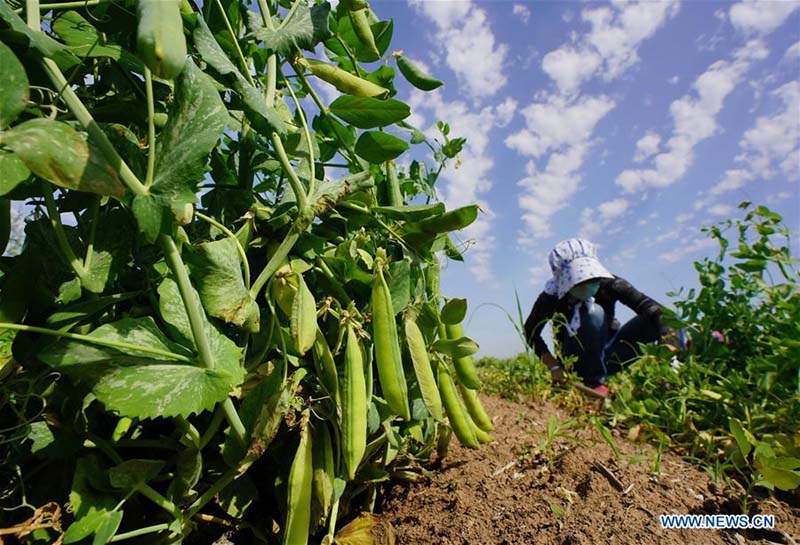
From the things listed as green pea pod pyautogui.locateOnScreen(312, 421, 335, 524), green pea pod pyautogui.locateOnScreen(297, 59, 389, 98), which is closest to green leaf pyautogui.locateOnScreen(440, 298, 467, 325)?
green pea pod pyautogui.locateOnScreen(312, 421, 335, 524)

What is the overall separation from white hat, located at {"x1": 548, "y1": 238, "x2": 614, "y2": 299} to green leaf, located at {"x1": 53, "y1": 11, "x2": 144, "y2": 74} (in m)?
4.51

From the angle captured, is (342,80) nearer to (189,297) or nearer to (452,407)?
(189,297)

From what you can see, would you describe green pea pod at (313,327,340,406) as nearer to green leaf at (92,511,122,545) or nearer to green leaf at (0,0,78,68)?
green leaf at (92,511,122,545)

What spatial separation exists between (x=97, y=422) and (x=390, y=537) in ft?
2.09

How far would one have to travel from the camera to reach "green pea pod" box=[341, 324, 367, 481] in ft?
2.54

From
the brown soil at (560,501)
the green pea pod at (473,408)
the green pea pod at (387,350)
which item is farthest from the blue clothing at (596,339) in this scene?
the green pea pod at (387,350)

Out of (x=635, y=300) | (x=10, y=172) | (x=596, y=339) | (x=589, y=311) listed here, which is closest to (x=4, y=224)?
(x=10, y=172)

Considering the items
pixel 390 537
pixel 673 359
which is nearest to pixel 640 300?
pixel 673 359

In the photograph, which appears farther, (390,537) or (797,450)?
(797,450)

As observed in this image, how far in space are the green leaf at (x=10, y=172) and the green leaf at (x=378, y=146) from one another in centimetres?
54

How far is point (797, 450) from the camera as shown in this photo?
4.73 feet

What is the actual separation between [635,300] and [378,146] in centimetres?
445

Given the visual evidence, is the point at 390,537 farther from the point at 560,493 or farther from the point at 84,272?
the point at 84,272

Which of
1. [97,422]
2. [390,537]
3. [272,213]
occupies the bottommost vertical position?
[390,537]
